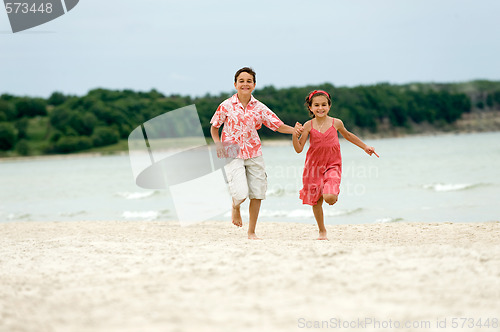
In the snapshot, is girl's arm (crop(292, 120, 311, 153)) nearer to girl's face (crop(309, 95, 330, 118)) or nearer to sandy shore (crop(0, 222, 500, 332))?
girl's face (crop(309, 95, 330, 118))

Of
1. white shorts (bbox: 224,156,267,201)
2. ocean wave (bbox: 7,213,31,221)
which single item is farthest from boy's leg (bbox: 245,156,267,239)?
ocean wave (bbox: 7,213,31,221)

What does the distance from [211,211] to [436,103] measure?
54708 millimetres

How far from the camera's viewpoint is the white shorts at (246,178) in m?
6.01

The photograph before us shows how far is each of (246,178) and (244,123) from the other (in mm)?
613

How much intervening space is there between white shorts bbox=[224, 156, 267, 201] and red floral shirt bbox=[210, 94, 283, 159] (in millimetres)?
88

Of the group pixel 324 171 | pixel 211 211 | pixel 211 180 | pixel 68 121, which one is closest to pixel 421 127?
pixel 68 121

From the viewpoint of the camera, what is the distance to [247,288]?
3.51 meters

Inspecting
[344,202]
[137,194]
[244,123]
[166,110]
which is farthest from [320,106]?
[166,110]

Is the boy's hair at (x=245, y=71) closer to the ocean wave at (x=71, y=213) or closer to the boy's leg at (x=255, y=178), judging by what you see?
the boy's leg at (x=255, y=178)

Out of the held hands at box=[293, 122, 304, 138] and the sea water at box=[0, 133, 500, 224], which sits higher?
the held hands at box=[293, 122, 304, 138]

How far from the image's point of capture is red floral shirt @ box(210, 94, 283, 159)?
598 cm

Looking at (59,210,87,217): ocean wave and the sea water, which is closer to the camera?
the sea water

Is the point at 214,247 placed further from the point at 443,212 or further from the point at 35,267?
the point at 443,212

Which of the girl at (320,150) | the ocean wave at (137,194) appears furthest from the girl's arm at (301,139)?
the ocean wave at (137,194)
